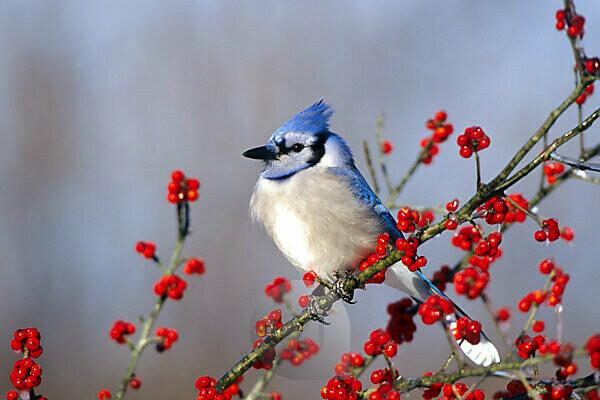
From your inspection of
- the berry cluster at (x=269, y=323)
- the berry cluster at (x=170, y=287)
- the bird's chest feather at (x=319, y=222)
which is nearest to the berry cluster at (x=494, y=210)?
the berry cluster at (x=269, y=323)

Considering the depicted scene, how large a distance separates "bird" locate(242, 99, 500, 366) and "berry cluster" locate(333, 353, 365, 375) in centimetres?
48

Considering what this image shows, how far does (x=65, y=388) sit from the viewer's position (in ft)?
15.5

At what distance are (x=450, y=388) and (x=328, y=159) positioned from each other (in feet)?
3.79

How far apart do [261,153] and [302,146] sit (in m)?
0.16

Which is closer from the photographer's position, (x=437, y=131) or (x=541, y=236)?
(x=541, y=236)

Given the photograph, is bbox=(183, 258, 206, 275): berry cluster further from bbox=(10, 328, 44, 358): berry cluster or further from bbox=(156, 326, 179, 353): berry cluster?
bbox=(10, 328, 44, 358): berry cluster

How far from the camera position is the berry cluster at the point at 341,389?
1600 mm

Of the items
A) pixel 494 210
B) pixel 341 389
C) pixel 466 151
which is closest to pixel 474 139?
pixel 466 151

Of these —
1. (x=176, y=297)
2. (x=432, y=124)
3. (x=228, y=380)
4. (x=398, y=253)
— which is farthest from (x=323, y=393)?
(x=432, y=124)

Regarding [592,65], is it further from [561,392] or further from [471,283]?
[471,283]

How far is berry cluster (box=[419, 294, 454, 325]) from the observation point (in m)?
1.67

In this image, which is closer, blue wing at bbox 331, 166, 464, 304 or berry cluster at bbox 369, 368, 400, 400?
berry cluster at bbox 369, 368, 400, 400

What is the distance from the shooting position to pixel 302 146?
8.04ft

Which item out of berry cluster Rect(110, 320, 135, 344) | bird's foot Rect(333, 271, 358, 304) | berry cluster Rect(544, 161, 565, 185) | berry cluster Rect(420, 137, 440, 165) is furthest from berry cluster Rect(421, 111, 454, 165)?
berry cluster Rect(110, 320, 135, 344)
